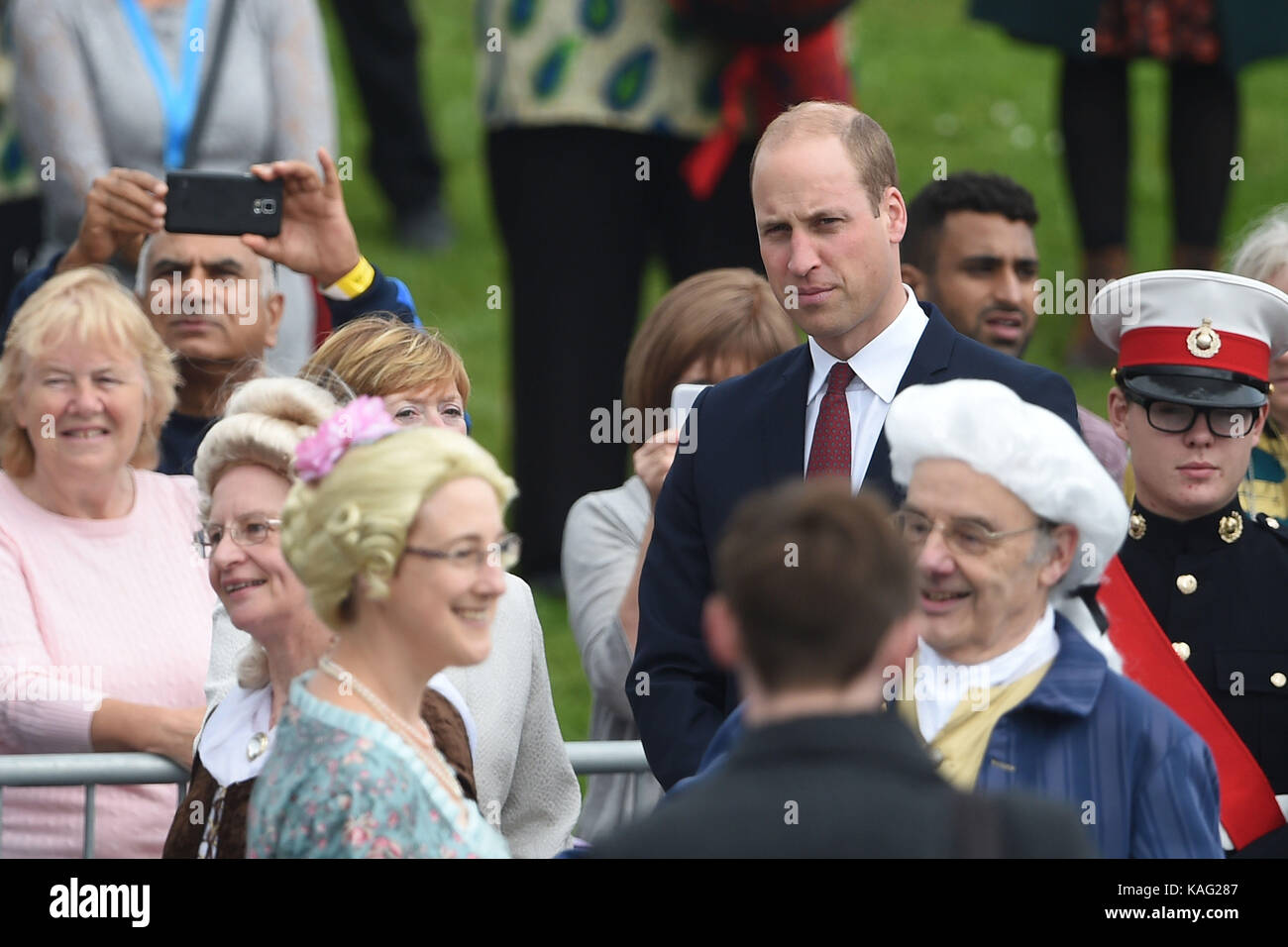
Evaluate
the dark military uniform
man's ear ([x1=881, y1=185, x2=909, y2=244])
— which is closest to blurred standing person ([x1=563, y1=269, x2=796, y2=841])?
man's ear ([x1=881, y1=185, x2=909, y2=244])

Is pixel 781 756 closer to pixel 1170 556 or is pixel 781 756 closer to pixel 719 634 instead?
pixel 719 634

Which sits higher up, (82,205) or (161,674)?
(82,205)

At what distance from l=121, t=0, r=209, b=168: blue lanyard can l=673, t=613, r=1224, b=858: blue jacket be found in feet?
9.61

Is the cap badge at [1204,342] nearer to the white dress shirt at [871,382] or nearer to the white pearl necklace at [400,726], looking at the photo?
the white dress shirt at [871,382]

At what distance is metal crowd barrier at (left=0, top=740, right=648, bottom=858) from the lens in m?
4.11

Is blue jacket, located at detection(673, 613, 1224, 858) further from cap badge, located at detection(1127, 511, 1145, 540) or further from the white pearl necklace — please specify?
cap badge, located at detection(1127, 511, 1145, 540)

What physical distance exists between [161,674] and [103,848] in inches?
16.8

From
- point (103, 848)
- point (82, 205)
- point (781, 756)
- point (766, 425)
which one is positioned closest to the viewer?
point (781, 756)

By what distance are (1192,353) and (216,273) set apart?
2.27 meters

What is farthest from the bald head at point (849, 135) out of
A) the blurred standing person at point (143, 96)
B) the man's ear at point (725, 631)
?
the blurred standing person at point (143, 96)

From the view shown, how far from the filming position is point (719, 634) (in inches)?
102

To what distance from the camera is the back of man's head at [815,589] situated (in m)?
2.50

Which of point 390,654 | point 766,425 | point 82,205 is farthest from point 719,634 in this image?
point 82,205

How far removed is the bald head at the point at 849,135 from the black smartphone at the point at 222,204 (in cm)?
141
